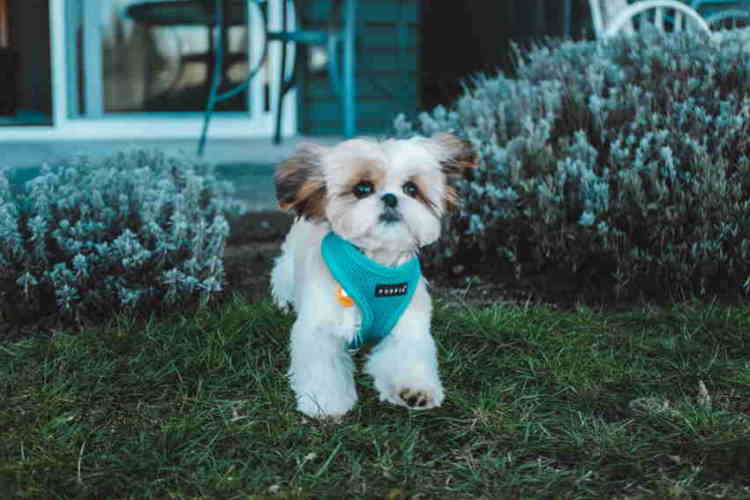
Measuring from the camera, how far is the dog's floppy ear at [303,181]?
112 inches

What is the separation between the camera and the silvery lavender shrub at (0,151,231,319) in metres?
3.65

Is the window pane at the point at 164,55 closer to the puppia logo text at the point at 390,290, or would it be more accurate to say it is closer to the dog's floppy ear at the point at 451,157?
the dog's floppy ear at the point at 451,157

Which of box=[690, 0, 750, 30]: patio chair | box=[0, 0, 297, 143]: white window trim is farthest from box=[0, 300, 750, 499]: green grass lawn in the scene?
box=[0, 0, 297, 143]: white window trim

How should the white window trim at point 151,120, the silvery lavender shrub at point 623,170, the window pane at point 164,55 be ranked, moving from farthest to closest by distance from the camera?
the window pane at point 164,55 → the white window trim at point 151,120 → the silvery lavender shrub at point 623,170

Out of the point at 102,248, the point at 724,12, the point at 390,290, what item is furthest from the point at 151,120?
the point at 390,290

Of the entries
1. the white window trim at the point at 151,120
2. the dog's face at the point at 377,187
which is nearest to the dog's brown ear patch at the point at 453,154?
the dog's face at the point at 377,187

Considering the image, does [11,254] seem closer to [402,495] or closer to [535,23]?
[402,495]

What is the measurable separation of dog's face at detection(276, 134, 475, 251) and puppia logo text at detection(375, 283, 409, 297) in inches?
5.0

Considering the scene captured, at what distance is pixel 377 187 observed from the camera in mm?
2713

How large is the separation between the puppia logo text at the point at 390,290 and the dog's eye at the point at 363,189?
305 millimetres

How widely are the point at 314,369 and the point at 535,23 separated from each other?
5.99 meters

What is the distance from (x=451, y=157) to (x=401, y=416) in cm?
83

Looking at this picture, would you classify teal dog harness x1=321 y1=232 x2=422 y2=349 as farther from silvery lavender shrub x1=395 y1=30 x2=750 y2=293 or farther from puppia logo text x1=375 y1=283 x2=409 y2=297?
silvery lavender shrub x1=395 y1=30 x2=750 y2=293

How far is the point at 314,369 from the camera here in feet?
9.36
